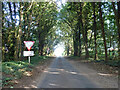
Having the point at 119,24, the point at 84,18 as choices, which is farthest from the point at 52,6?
the point at 119,24

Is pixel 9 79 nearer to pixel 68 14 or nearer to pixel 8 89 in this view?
pixel 8 89

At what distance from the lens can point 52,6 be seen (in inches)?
932

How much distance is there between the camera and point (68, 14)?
32.7 metres

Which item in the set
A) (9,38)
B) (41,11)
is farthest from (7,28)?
(41,11)

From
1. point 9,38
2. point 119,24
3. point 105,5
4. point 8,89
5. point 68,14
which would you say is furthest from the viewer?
point 68,14

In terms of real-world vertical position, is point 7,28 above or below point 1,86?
above

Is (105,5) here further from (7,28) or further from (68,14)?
(68,14)

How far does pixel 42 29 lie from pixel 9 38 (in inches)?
522

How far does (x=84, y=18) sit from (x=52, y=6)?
21.6ft

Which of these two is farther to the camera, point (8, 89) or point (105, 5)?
point (105, 5)

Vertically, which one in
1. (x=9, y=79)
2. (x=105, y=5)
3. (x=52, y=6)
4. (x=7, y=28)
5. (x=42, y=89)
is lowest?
(x=42, y=89)

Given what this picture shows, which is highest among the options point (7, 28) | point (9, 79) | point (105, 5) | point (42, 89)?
point (105, 5)

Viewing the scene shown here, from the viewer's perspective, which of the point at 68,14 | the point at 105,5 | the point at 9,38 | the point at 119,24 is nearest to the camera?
the point at 119,24

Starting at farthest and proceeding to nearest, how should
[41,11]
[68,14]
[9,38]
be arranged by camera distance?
[68,14], [41,11], [9,38]
